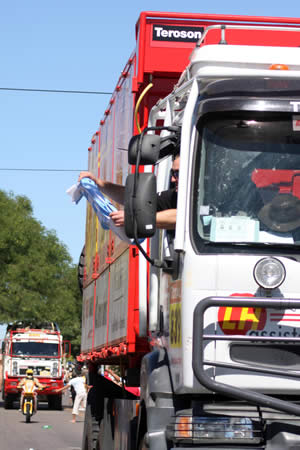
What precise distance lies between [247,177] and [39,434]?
17.9 meters

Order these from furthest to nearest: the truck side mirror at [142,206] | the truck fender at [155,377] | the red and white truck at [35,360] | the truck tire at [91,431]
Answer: the red and white truck at [35,360] < the truck tire at [91,431] < the truck fender at [155,377] < the truck side mirror at [142,206]

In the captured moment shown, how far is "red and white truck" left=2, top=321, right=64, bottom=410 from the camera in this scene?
37.0 m

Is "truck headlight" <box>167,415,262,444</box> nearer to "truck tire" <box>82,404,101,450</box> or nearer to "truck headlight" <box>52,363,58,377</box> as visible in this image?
"truck tire" <box>82,404,101,450</box>

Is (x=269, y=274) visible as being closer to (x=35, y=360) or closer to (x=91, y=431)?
(x=91, y=431)

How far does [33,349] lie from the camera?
3756cm

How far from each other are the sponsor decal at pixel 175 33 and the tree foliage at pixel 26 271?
43568mm

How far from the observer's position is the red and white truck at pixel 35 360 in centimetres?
3703

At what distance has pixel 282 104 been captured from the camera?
5758 mm

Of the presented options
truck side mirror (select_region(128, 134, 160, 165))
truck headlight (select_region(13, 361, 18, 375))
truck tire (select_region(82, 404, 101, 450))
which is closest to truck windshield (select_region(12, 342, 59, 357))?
truck headlight (select_region(13, 361, 18, 375))

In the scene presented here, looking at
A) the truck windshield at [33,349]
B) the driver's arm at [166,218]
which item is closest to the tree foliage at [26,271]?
the truck windshield at [33,349]

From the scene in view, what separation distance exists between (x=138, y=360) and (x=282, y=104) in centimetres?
295

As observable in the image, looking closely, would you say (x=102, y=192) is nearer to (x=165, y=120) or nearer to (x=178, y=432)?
(x=165, y=120)

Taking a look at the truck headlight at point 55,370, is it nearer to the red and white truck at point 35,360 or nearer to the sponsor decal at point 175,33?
the red and white truck at point 35,360

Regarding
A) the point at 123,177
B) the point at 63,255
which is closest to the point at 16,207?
the point at 63,255
